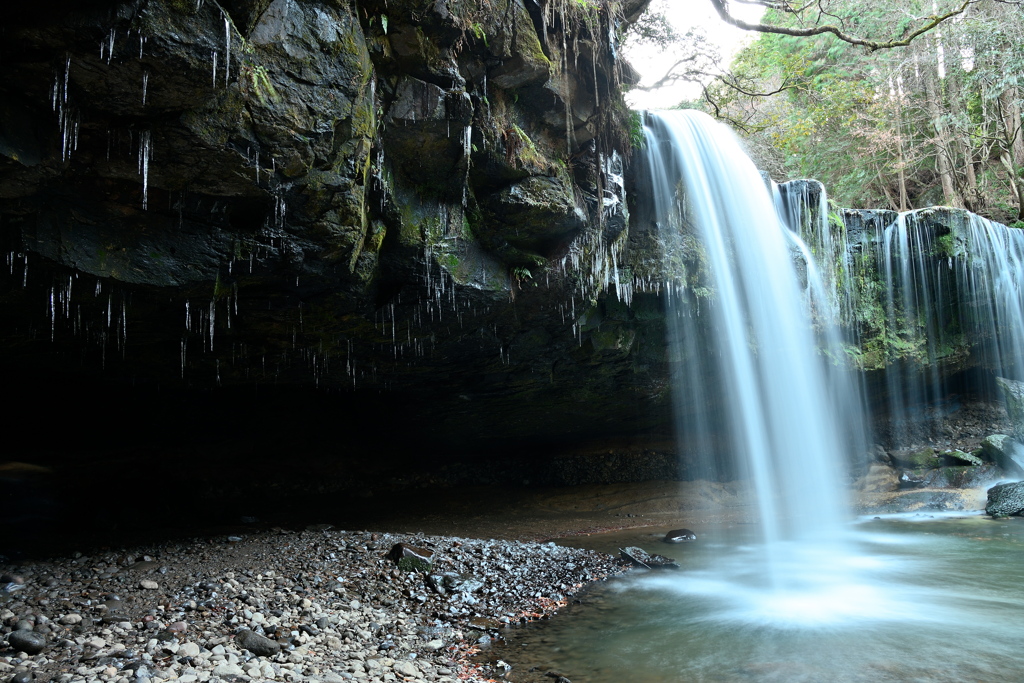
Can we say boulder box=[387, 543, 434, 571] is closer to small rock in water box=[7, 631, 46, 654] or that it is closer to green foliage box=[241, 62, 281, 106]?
small rock in water box=[7, 631, 46, 654]

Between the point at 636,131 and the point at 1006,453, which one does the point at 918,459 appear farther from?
the point at 636,131

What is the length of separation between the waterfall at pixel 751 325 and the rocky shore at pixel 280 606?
5711mm

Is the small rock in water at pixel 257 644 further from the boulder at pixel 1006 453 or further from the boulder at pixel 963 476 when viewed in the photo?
the boulder at pixel 1006 453

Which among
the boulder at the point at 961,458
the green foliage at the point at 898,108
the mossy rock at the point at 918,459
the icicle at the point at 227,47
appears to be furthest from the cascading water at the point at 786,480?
the icicle at the point at 227,47

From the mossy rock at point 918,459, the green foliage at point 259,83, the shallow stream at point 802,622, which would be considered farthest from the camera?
the mossy rock at point 918,459

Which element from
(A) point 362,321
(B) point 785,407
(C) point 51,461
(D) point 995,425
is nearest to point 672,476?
(B) point 785,407

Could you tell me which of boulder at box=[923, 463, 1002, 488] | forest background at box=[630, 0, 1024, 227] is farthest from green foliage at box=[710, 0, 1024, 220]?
boulder at box=[923, 463, 1002, 488]

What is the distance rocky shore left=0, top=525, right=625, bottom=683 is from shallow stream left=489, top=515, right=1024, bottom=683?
2.33 ft

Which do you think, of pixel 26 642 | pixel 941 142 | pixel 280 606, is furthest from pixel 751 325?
pixel 26 642

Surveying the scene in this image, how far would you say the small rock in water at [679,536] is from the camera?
10.9 metres

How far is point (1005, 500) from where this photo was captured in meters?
12.5

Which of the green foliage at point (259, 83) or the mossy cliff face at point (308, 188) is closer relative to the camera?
the mossy cliff face at point (308, 188)

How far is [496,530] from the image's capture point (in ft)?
36.9

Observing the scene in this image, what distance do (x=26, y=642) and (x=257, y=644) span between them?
1682 millimetres
